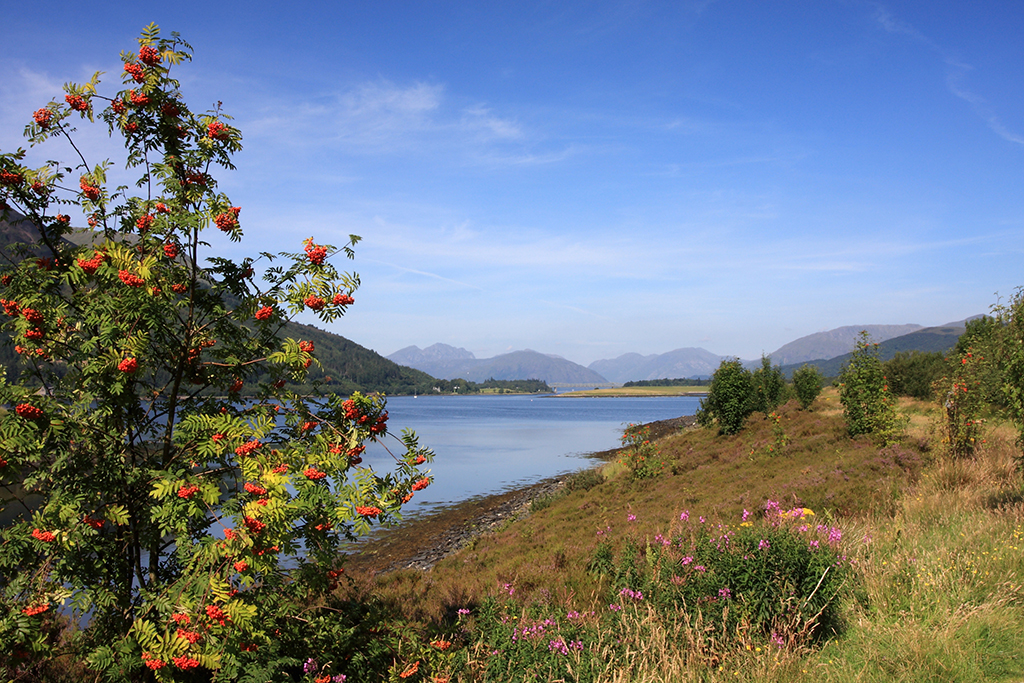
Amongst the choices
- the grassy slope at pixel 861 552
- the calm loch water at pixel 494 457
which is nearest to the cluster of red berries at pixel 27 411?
the grassy slope at pixel 861 552

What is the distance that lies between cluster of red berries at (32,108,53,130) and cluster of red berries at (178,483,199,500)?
9.17 feet

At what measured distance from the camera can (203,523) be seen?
3945 mm

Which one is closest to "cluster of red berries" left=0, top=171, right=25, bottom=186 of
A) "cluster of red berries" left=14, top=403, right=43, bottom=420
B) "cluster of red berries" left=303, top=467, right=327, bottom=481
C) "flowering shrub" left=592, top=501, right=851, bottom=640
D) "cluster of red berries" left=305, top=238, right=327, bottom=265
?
"cluster of red berries" left=14, top=403, right=43, bottom=420

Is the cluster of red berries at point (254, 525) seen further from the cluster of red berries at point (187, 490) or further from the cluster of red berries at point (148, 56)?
the cluster of red berries at point (148, 56)

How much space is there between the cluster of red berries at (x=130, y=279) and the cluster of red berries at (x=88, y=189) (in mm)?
884

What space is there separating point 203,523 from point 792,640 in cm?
494

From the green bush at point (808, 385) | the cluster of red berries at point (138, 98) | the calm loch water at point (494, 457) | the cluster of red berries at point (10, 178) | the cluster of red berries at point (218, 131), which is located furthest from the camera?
the green bush at point (808, 385)

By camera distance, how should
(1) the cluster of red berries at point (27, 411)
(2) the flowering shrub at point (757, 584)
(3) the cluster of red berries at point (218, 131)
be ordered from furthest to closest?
(2) the flowering shrub at point (757, 584)
(3) the cluster of red berries at point (218, 131)
(1) the cluster of red berries at point (27, 411)

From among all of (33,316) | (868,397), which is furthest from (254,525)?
(868,397)

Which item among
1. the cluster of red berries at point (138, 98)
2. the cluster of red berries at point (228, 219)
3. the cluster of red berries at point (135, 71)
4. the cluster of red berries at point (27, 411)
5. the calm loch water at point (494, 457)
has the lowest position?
the calm loch water at point (494, 457)

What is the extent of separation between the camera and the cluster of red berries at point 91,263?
12.2 ft

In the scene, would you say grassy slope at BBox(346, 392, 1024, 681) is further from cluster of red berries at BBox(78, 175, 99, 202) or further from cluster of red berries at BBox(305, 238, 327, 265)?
cluster of red berries at BBox(78, 175, 99, 202)

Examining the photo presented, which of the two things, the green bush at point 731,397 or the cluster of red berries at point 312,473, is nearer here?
the cluster of red berries at point 312,473

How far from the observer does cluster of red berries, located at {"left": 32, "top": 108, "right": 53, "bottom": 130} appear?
3.88 meters
